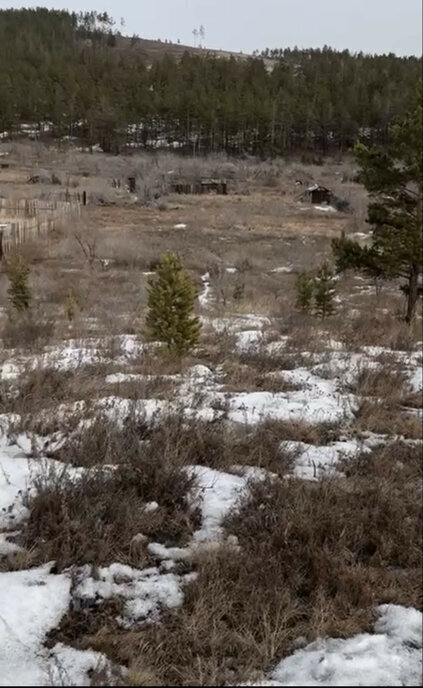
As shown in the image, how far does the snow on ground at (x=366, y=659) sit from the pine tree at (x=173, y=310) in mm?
6235

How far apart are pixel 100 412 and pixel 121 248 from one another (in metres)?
23.7

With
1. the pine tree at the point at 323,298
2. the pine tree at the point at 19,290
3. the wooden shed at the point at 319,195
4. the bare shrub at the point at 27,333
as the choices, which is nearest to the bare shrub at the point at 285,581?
the bare shrub at the point at 27,333

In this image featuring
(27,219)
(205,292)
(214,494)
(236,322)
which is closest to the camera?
(214,494)

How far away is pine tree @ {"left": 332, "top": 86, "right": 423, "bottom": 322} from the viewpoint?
13.1 m

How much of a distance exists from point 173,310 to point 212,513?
562 centimetres

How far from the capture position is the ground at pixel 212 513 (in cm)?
251

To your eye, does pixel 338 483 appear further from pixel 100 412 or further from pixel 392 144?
pixel 392 144

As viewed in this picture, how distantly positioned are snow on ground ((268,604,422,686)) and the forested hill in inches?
3010

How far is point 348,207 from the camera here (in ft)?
154

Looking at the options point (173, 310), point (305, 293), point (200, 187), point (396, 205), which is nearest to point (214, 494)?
point (173, 310)

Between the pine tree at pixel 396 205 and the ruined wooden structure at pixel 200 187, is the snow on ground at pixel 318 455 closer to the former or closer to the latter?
the pine tree at pixel 396 205

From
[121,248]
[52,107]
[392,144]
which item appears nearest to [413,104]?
[392,144]

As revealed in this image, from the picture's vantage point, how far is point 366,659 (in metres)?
2.38

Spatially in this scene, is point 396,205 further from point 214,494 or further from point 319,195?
point 319,195
